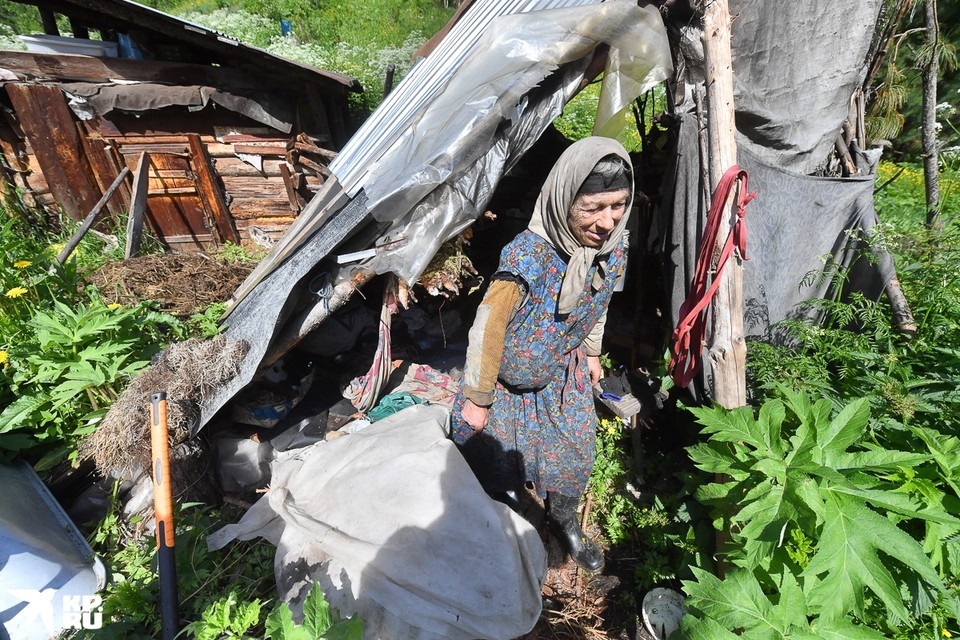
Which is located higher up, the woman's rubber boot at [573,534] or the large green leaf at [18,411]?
the large green leaf at [18,411]

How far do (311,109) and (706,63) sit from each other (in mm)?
6779

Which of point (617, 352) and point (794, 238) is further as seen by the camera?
point (617, 352)

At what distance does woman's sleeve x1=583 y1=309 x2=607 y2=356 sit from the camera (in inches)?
96.4

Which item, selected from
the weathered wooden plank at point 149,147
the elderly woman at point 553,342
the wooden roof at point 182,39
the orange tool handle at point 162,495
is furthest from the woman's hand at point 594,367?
the weathered wooden plank at point 149,147

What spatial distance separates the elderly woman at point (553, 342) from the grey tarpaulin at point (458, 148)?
43 cm

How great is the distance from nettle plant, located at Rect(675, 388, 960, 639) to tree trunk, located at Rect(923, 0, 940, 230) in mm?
2041

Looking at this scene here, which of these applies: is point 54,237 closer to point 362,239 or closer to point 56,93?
point 56,93

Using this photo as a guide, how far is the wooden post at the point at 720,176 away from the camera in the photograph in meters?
1.60

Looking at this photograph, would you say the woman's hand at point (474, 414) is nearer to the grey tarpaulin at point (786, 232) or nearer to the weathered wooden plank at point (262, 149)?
the grey tarpaulin at point (786, 232)

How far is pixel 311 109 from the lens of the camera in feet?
21.8

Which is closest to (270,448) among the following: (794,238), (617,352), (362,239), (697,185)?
(362,239)

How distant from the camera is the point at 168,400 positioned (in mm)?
2227

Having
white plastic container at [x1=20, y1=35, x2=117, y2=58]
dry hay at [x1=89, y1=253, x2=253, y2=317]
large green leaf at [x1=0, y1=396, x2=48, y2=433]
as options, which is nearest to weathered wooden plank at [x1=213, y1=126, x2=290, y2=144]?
white plastic container at [x1=20, y1=35, x2=117, y2=58]

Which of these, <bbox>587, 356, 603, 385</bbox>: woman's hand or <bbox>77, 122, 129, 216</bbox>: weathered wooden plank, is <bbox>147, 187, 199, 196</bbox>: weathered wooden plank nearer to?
<bbox>77, 122, 129, 216</bbox>: weathered wooden plank
